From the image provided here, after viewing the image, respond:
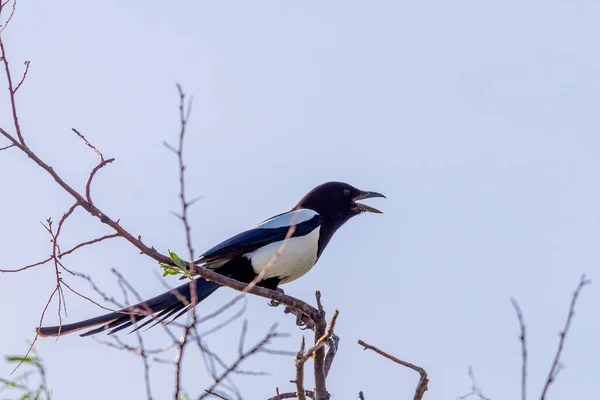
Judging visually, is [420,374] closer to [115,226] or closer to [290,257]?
[115,226]

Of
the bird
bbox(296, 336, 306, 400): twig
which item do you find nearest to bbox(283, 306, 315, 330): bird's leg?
the bird

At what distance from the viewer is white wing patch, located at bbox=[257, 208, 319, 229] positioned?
629 cm

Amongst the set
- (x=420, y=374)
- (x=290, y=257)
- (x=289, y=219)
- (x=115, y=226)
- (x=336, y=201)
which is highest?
(x=336, y=201)

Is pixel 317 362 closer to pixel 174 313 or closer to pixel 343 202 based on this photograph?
pixel 174 313

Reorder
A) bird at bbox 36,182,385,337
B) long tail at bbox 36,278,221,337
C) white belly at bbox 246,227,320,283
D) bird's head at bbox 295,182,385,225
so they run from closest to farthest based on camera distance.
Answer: long tail at bbox 36,278,221,337
bird at bbox 36,182,385,337
white belly at bbox 246,227,320,283
bird's head at bbox 295,182,385,225

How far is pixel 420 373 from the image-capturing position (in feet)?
10.9

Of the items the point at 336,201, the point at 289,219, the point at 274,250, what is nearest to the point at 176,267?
the point at 274,250

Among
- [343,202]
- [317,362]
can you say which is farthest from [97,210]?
[343,202]

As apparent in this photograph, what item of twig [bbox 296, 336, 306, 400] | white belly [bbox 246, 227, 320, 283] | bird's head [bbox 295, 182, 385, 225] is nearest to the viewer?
twig [bbox 296, 336, 306, 400]

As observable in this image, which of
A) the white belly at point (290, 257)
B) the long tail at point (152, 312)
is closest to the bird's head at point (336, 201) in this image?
the white belly at point (290, 257)

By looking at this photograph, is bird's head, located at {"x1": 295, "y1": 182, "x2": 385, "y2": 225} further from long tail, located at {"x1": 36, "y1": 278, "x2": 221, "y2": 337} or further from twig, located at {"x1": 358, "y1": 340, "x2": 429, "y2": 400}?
twig, located at {"x1": 358, "y1": 340, "x2": 429, "y2": 400}

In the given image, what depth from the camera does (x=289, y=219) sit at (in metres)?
6.48

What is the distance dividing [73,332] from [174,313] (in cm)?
73

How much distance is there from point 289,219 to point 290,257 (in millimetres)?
488
